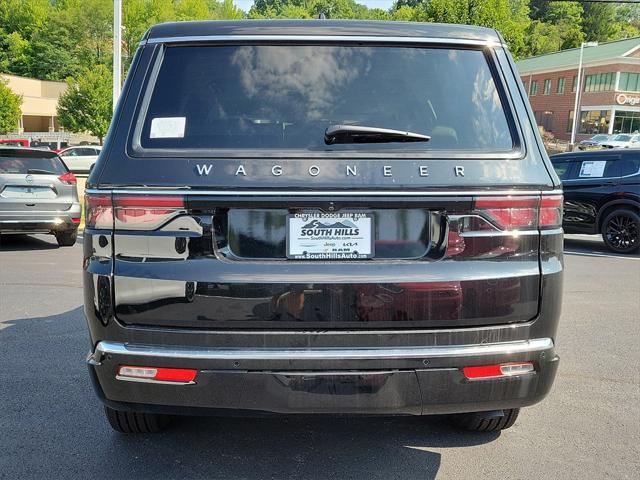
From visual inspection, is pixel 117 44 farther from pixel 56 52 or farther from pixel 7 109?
pixel 56 52

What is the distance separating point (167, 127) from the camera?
2.66 metres

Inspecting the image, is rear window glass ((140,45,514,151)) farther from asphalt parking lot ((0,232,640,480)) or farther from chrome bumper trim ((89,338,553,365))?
asphalt parking lot ((0,232,640,480))

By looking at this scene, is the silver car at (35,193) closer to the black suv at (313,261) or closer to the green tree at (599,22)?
the black suv at (313,261)

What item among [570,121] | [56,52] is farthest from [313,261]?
[56,52]

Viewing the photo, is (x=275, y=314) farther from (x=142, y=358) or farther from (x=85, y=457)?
(x=85, y=457)

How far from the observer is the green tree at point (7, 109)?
48.4 metres

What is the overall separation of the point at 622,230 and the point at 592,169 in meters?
1.25

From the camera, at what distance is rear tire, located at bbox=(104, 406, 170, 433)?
323 cm

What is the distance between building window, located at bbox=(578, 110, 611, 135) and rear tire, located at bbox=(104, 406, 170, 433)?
Answer: 5340cm

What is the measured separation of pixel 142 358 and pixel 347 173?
112 cm

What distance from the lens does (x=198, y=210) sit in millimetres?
2529

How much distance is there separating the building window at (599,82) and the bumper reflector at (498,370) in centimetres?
5369

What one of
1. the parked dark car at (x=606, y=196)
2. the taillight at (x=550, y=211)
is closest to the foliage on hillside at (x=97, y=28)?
the parked dark car at (x=606, y=196)

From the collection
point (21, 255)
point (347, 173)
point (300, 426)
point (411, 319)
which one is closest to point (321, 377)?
point (411, 319)
